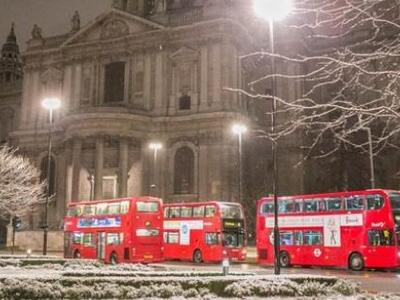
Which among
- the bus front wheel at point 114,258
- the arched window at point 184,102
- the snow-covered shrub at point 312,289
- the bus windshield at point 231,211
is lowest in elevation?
the snow-covered shrub at point 312,289

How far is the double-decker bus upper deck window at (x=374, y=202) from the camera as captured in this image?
82.1 ft

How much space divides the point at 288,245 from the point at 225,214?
13.4 feet

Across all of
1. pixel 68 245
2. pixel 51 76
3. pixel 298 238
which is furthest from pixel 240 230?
pixel 51 76

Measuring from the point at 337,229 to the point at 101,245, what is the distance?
43.1ft

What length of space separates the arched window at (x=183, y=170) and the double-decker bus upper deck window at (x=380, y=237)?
25096 millimetres

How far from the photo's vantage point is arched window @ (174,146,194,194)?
49500 mm

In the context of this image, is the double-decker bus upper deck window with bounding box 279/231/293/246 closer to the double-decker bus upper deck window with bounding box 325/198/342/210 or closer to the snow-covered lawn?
the double-decker bus upper deck window with bounding box 325/198/342/210

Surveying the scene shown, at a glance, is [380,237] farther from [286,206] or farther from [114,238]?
[114,238]

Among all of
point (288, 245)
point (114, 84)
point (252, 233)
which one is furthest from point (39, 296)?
point (114, 84)

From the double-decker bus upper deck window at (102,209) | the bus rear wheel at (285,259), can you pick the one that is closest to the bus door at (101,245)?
the double-decker bus upper deck window at (102,209)

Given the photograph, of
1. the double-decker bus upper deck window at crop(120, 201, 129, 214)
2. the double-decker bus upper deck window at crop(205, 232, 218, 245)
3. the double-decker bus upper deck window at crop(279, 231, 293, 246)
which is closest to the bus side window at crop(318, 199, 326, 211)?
the double-decker bus upper deck window at crop(279, 231, 293, 246)

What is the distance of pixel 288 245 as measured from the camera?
29297 millimetres

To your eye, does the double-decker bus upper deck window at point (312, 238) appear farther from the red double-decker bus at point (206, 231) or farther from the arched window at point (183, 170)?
the arched window at point (183, 170)

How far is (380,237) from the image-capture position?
2523cm
